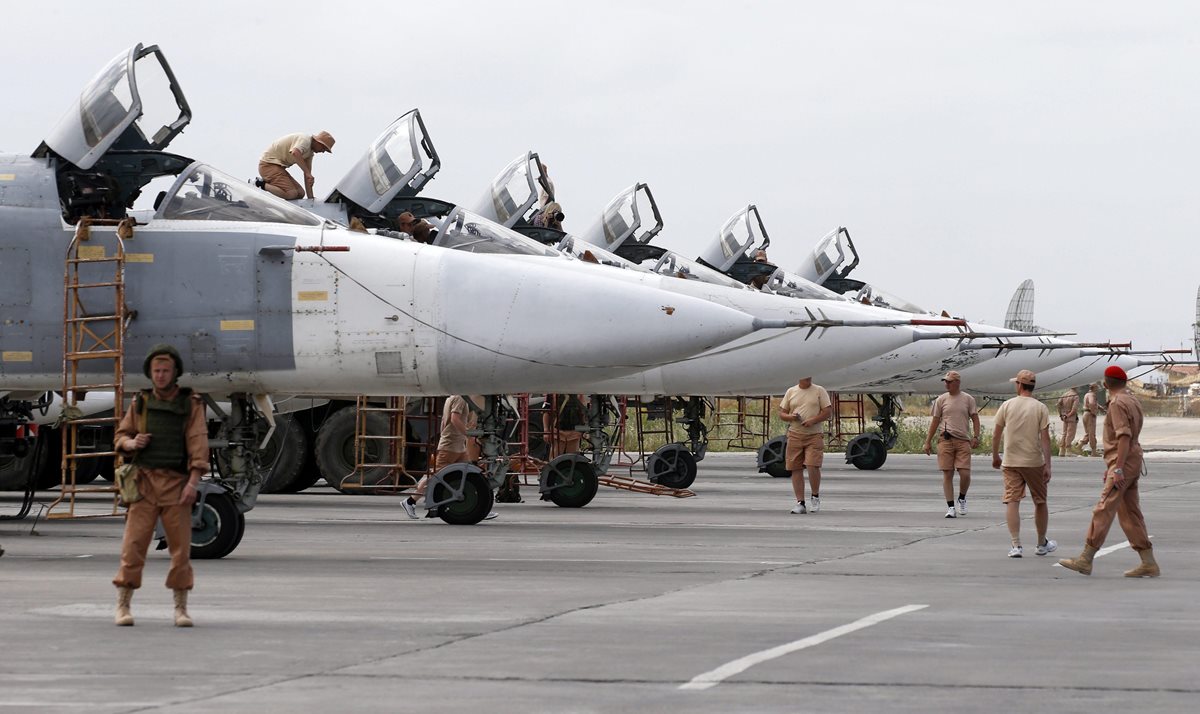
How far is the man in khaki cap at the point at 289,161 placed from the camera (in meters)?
19.1

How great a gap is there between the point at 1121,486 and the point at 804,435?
7521 mm

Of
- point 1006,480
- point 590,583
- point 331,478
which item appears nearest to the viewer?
point 590,583

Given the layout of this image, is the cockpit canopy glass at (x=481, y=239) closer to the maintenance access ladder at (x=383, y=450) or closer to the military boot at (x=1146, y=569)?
the maintenance access ladder at (x=383, y=450)

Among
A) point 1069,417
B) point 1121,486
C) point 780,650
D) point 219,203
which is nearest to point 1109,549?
point 1121,486

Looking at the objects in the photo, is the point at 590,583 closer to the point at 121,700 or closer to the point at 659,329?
the point at 659,329

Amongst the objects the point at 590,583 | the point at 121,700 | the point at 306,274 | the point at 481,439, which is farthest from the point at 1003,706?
the point at 481,439

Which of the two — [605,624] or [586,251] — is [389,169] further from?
[605,624]

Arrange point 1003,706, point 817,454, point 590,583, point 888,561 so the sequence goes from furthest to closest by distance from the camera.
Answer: point 817,454, point 888,561, point 590,583, point 1003,706

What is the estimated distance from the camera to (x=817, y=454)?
2016 centimetres

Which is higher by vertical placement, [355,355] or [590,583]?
[355,355]

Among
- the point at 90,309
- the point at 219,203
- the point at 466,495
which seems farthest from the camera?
the point at 466,495

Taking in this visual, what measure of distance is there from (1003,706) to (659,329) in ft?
27.2

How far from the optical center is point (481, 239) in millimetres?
18594

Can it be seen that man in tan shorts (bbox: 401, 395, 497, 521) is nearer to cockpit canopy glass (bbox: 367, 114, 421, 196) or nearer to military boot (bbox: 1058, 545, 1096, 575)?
cockpit canopy glass (bbox: 367, 114, 421, 196)
